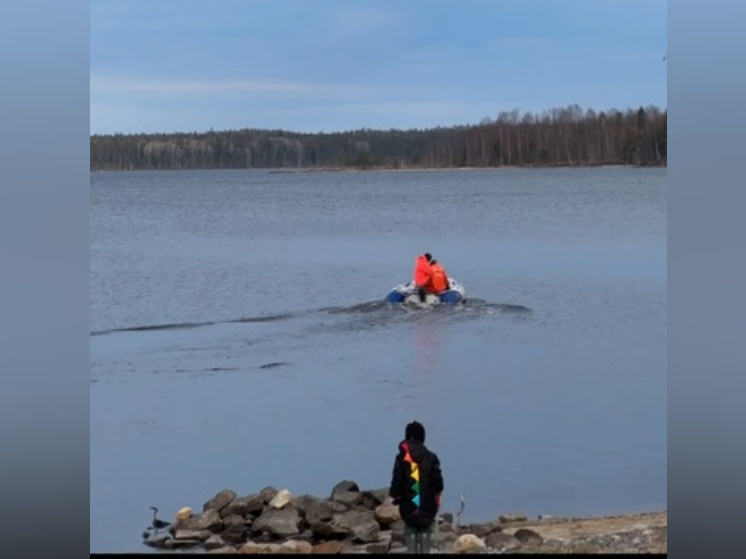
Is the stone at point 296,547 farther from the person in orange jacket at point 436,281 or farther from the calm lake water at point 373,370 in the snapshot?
the person in orange jacket at point 436,281

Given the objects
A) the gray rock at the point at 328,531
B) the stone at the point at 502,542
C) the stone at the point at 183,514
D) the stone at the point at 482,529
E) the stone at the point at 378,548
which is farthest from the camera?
the stone at the point at 183,514

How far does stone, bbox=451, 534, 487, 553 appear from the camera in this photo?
1029 centimetres

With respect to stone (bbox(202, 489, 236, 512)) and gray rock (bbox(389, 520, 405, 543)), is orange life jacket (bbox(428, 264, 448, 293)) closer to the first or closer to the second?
stone (bbox(202, 489, 236, 512))

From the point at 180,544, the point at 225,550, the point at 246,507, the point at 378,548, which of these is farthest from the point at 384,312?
the point at 378,548

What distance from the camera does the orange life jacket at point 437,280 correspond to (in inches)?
1120

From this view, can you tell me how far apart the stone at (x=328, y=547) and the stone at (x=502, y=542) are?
123 cm

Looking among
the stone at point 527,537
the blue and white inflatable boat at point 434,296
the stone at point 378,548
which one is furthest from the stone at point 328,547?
the blue and white inflatable boat at point 434,296

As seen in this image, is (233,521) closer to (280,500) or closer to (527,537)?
(280,500)

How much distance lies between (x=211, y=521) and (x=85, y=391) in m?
4.67

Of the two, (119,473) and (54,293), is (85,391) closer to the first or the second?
(54,293)

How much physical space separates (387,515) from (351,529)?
406mm

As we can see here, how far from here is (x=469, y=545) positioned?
10359 millimetres

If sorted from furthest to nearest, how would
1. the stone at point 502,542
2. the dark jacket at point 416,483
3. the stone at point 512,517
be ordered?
the stone at point 512,517
the stone at point 502,542
the dark jacket at point 416,483

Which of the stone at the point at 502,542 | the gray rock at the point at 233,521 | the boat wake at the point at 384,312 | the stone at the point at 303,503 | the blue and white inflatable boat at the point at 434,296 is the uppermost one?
the blue and white inflatable boat at the point at 434,296
